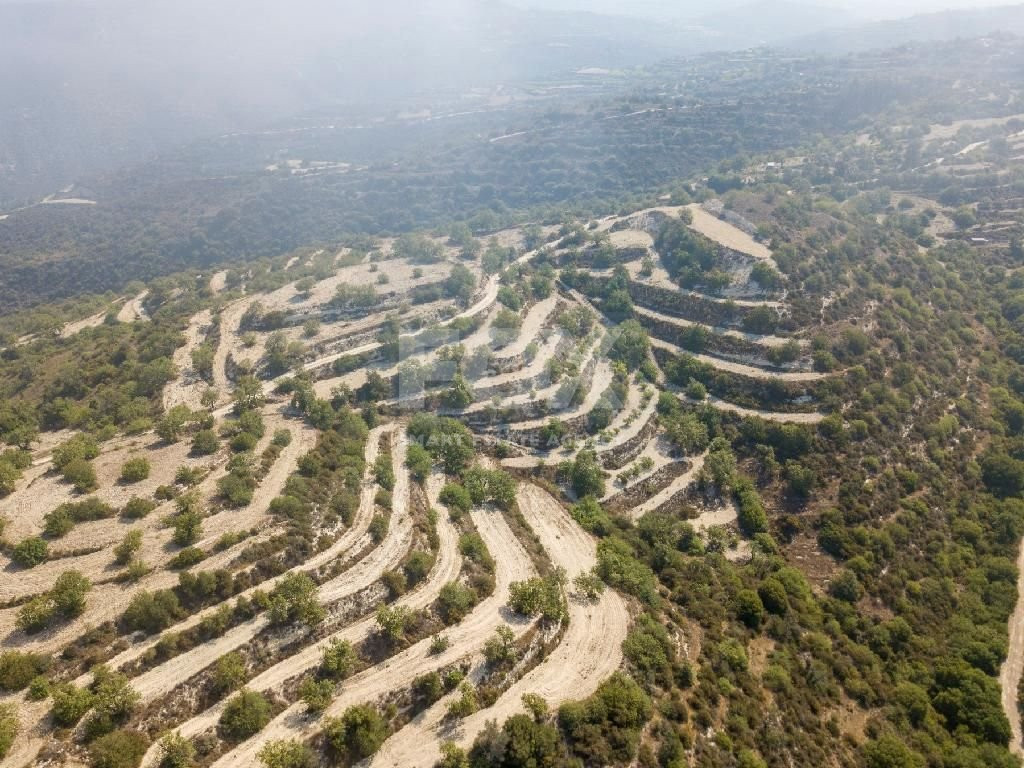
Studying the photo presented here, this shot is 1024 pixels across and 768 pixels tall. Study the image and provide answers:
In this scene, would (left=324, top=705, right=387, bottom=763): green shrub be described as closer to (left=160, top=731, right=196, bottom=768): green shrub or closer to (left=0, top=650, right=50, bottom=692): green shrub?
(left=160, top=731, right=196, bottom=768): green shrub

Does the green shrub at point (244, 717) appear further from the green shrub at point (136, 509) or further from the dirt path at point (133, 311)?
the dirt path at point (133, 311)

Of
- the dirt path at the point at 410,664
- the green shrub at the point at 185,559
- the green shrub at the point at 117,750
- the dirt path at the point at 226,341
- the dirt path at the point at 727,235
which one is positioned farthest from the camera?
the dirt path at the point at 727,235

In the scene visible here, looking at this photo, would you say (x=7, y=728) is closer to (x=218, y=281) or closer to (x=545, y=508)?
(x=545, y=508)

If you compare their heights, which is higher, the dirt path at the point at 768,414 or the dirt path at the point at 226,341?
the dirt path at the point at 226,341

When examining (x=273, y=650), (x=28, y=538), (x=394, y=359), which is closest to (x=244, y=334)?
(x=394, y=359)

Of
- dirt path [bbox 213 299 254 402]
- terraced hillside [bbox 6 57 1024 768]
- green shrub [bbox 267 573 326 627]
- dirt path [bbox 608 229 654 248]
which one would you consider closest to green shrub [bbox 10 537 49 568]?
terraced hillside [bbox 6 57 1024 768]

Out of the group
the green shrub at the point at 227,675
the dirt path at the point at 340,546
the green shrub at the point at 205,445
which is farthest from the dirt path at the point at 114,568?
the green shrub at the point at 227,675

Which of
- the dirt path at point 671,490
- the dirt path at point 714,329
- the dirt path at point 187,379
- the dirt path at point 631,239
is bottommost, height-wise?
the dirt path at point 671,490
